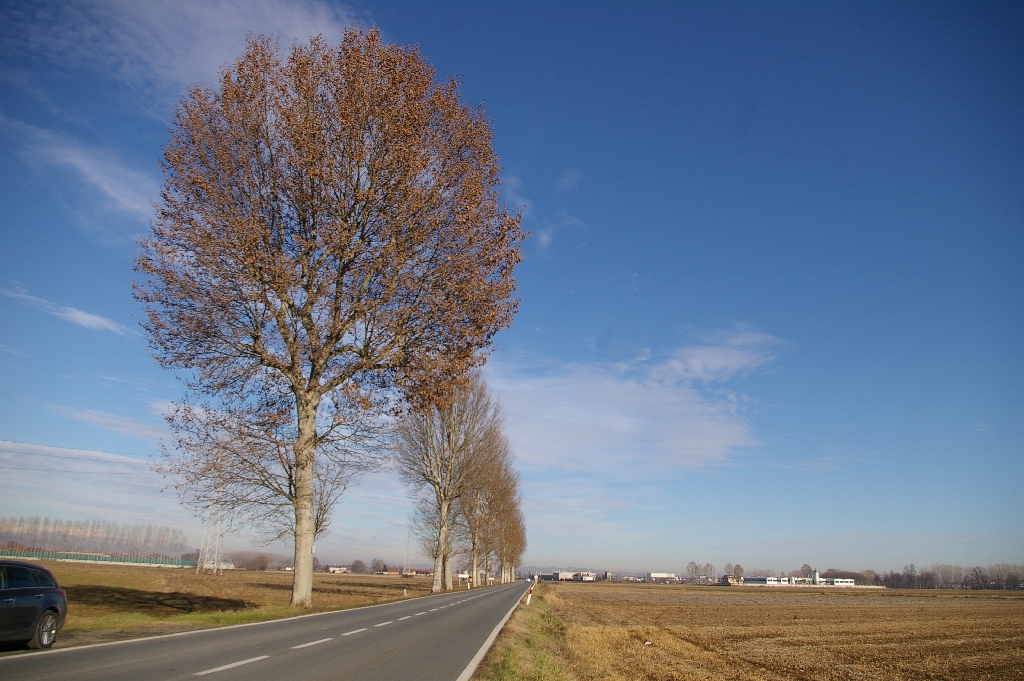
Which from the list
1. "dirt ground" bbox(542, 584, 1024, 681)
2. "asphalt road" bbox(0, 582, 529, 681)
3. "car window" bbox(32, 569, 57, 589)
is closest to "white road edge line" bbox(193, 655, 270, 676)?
"asphalt road" bbox(0, 582, 529, 681)

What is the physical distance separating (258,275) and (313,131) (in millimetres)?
3678

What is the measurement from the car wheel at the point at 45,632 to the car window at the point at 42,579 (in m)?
0.67

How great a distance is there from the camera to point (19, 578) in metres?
9.95

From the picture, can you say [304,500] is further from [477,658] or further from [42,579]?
[477,658]

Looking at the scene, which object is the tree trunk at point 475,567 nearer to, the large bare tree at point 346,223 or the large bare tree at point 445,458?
the large bare tree at point 445,458

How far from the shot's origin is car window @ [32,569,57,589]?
10312 mm

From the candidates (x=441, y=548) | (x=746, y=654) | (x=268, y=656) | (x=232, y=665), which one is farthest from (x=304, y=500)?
(x=441, y=548)

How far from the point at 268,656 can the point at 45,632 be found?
375 centimetres

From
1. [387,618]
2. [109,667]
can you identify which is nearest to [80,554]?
[387,618]

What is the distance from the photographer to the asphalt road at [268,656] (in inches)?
285

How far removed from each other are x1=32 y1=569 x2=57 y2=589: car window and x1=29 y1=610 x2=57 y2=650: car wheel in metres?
0.67

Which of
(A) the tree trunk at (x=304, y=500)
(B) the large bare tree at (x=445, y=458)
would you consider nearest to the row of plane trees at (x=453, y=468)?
(B) the large bare tree at (x=445, y=458)

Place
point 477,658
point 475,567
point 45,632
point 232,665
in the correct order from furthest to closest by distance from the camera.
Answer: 1. point 475,567
2. point 477,658
3. point 45,632
4. point 232,665

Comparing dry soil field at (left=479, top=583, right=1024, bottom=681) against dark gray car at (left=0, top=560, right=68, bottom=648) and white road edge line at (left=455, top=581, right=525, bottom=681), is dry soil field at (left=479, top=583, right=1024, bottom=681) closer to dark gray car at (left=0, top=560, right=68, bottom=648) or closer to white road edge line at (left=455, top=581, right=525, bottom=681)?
white road edge line at (left=455, top=581, right=525, bottom=681)
